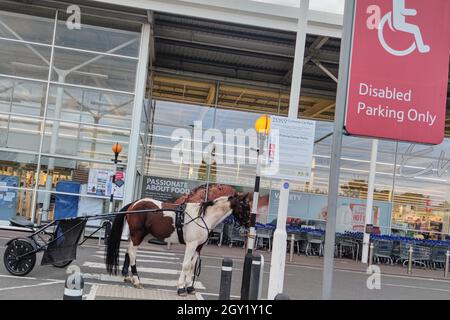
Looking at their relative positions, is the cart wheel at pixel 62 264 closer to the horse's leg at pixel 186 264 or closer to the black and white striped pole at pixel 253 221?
the horse's leg at pixel 186 264

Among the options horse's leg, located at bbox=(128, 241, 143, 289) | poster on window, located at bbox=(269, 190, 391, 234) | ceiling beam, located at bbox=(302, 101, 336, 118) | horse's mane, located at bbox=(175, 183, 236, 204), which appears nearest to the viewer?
horse's leg, located at bbox=(128, 241, 143, 289)

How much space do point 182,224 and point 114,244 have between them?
1.32m

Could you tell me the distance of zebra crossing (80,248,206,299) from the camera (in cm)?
867

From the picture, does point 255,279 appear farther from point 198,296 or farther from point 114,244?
point 114,244

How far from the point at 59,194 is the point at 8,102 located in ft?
→ 13.5

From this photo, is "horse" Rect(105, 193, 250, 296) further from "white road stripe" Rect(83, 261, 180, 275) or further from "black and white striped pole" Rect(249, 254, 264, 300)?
"white road stripe" Rect(83, 261, 180, 275)

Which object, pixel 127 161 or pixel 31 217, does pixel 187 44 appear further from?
pixel 31 217

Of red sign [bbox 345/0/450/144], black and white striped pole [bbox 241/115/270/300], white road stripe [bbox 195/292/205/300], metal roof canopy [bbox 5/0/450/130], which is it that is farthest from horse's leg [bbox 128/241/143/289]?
metal roof canopy [bbox 5/0/450/130]

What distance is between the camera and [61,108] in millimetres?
19312

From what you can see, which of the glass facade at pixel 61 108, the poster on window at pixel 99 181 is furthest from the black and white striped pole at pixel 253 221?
the glass facade at pixel 61 108

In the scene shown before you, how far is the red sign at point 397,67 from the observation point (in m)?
4.21

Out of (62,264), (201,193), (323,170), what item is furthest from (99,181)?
(323,170)

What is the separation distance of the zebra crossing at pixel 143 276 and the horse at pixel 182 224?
0.33 metres
